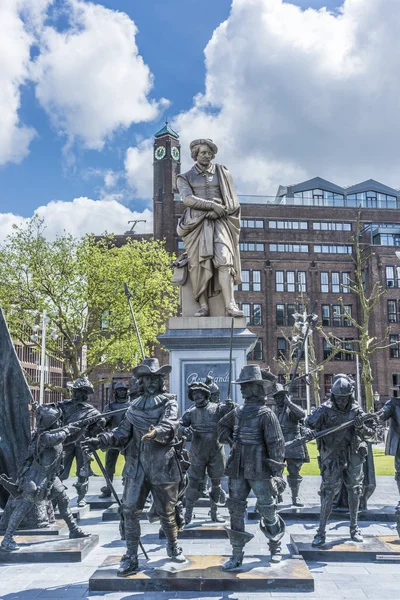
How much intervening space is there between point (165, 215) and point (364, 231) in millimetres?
20526

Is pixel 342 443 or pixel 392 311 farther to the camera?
pixel 392 311

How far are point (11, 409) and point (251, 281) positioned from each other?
49557mm

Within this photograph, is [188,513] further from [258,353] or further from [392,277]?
[392,277]

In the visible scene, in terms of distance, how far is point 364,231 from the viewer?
59.7 m

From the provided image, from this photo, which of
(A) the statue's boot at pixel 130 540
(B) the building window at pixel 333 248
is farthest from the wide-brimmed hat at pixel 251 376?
(B) the building window at pixel 333 248

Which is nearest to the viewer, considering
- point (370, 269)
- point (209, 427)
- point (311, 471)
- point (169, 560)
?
point (169, 560)

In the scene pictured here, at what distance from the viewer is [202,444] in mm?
8594

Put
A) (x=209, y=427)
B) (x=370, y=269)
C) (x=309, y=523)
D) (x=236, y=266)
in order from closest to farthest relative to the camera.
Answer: (x=209, y=427) < (x=309, y=523) < (x=236, y=266) < (x=370, y=269)

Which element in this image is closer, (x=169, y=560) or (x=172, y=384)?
(x=169, y=560)

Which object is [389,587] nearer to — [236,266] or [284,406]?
[284,406]

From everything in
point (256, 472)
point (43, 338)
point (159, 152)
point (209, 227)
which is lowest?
point (256, 472)

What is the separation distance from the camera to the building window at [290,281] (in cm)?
5791

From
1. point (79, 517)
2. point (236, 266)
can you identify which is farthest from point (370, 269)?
point (79, 517)

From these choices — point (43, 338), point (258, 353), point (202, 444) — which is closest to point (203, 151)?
point (202, 444)
